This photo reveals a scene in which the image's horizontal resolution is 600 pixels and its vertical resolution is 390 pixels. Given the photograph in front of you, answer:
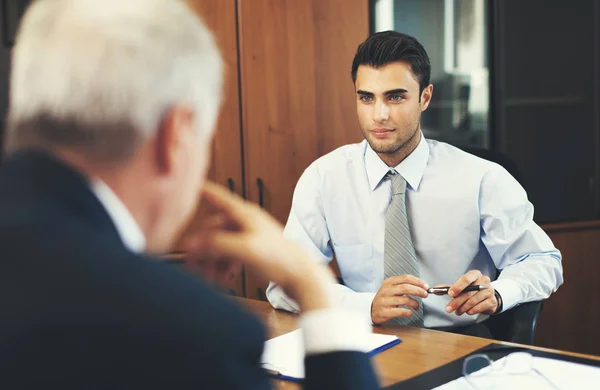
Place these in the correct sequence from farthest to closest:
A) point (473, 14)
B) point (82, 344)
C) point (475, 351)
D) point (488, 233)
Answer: point (473, 14)
point (488, 233)
point (475, 351)
point (82, 344)

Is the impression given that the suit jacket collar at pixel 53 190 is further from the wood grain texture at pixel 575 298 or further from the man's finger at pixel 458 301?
the wood grain texture at pixel 575 298

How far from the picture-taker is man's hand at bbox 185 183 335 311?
932mm

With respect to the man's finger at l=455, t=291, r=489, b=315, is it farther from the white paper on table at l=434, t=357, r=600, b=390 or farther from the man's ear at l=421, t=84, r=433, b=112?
the man's ear at l=421, t=84, r=433, b=112

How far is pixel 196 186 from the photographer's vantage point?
81 centimetres

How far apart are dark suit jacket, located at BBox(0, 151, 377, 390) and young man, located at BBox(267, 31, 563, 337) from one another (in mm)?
1592

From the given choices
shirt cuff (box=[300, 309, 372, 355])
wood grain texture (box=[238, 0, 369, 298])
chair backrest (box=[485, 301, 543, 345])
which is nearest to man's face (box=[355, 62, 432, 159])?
chair backrest (box=[485, 301, 543, 345])

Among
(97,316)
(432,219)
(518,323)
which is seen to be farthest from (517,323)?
(97,316)

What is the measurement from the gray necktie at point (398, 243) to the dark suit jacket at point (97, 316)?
5.28ft

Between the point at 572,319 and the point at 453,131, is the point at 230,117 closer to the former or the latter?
the point at 453,131

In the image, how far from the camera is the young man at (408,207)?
2262 mm

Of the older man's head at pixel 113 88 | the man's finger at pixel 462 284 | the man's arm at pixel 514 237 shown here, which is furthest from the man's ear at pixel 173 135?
the man's arm at pixel 514 237

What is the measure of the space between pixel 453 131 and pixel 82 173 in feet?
9.87

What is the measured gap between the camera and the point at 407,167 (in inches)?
93.7

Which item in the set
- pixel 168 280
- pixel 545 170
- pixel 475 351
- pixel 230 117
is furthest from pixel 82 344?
pixel 545 170
